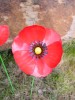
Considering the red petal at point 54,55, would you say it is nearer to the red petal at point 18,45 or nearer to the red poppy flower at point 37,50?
the red poppy flower at point 37,50

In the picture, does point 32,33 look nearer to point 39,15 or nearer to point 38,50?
point 38,50

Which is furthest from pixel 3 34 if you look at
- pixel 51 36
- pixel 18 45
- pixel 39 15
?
pixel 39 15

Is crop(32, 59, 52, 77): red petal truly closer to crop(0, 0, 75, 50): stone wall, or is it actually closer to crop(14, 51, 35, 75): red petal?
crop(14, 51, 35, 75): red petal

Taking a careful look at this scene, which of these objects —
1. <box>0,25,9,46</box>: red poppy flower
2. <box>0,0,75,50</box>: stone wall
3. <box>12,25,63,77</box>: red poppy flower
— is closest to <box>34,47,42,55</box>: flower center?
<box>12,25,63,77</box>: red poppy flower

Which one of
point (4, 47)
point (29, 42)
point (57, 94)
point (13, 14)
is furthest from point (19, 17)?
point (57, 94)

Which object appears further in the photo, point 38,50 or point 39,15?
point 39,15

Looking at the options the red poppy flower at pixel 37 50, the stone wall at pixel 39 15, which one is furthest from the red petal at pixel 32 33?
the stone wall at pixel 39 15

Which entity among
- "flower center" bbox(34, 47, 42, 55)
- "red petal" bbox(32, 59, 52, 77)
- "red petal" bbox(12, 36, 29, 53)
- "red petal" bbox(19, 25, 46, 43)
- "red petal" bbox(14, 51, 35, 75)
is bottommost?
"red petal" bbox(32, 59, 52, 77)
